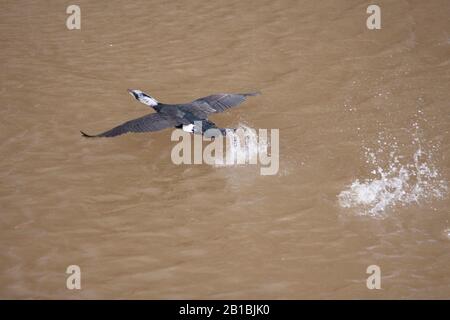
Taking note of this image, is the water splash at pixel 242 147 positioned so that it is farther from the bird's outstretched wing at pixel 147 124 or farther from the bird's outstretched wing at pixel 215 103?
the bird's outstretched wing at pixel 147 124

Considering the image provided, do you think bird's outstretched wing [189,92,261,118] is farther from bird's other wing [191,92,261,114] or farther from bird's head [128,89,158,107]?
bird's head [128,89,158,107]

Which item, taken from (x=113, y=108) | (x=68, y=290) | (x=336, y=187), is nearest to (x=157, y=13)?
(x=113, y=108)

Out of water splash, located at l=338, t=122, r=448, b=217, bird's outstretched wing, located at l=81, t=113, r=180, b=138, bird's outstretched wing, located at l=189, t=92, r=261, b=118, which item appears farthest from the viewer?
bird's outstretched wing, located at l=189, t=92, r=261, b=118

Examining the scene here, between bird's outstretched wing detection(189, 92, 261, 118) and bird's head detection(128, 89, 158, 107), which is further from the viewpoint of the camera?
bird's head detection(128, 89, 158, 107)

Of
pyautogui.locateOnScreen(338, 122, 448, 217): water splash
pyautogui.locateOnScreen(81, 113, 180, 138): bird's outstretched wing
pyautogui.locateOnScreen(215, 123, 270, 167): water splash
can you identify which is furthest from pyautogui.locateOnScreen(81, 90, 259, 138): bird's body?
pyautogui.locateOnScreen(338, 122, 448, 217): water splash

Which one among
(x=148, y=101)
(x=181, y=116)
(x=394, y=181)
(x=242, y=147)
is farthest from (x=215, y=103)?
(x=394, y=181)
